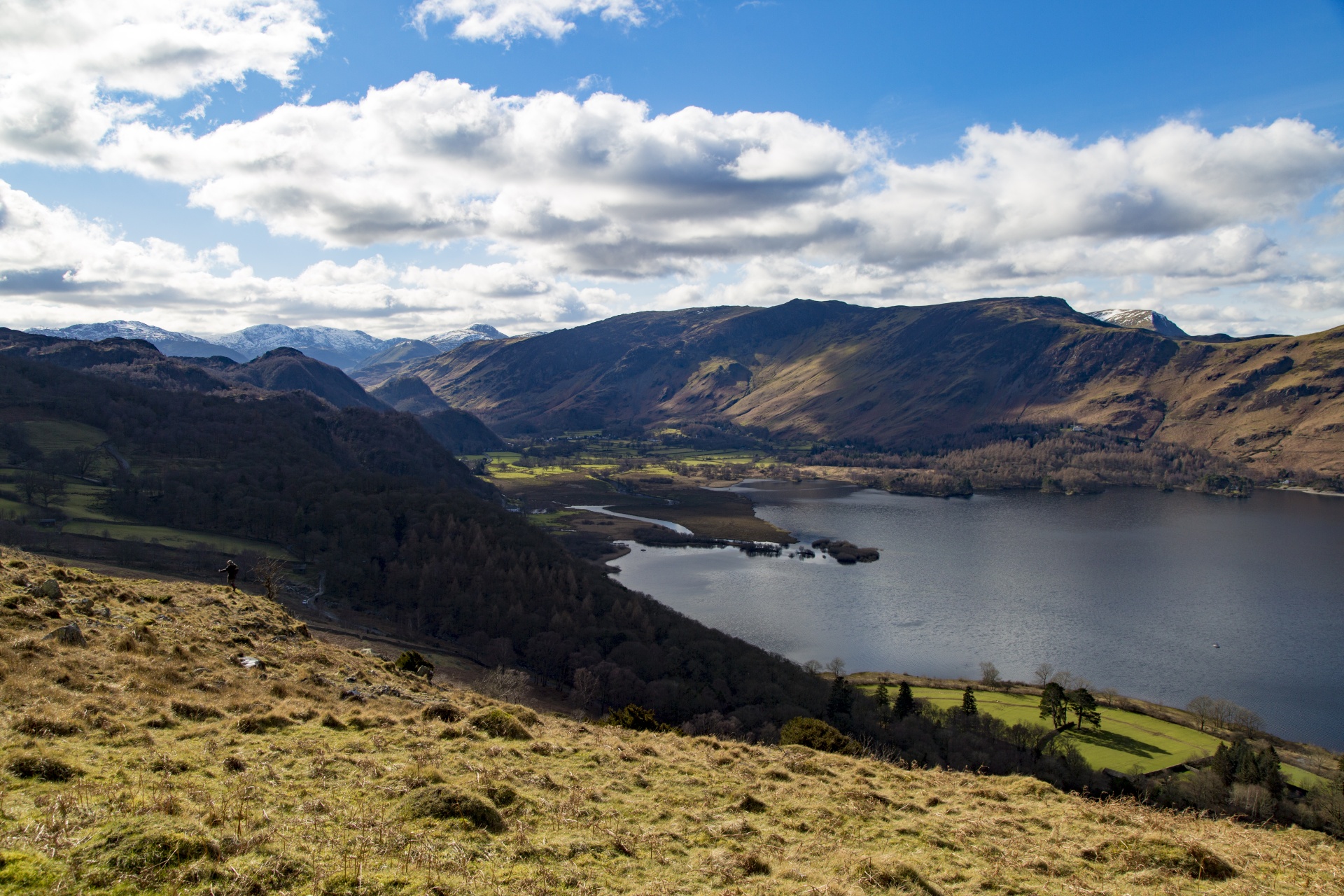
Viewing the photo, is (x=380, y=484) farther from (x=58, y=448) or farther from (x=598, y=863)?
(x=598, y=863)

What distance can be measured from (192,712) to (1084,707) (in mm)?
59746

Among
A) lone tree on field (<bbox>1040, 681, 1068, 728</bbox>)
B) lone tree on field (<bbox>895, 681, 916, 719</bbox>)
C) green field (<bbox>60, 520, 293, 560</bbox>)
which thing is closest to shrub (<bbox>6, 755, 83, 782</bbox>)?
lone tree on field (<bbox>895, 681, 916, 719</bbox>)

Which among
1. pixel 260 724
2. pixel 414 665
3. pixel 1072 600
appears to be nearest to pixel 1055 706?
pixel 1072 600

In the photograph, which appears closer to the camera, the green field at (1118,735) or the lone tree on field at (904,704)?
the green field at (1118,735)

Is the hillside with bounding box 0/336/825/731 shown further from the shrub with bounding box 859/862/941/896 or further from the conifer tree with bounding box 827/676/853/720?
the shrub with bounding box 859/862/941/896

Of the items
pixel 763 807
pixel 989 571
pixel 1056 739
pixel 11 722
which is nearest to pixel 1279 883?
pixel 763 807

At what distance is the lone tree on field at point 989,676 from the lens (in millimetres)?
63656

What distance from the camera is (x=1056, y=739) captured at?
5259 cm

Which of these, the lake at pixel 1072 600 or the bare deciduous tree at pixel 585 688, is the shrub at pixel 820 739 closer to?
the bare deciduous tree at pixel 585 688

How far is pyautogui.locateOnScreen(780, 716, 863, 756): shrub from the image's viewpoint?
27000 mm

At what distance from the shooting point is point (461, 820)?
10.5m

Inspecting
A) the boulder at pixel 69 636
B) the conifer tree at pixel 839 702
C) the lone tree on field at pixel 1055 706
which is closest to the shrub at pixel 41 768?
the boulder at pixel 69 636

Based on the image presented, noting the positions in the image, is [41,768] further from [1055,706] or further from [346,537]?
[346,537]

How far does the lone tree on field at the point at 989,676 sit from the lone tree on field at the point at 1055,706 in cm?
781
